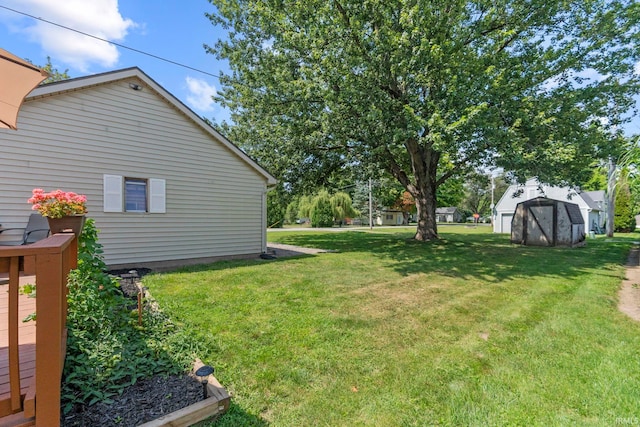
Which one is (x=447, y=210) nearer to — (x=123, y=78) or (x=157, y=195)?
(x=157, y=195)

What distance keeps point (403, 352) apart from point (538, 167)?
26.2ft

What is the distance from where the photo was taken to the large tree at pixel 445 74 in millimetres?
8203

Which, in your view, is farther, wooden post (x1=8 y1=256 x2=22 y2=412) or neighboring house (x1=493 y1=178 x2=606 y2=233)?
neighboring house (x1=493 y1=178 x2=606 y2=233)

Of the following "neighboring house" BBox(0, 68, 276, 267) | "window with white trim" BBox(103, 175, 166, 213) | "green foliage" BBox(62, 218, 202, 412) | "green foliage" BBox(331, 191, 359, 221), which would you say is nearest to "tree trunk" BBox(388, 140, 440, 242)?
"neighboring house" BBox(0, 68, 276, 267)

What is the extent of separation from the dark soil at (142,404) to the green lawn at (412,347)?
0.35m

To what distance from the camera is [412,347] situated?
3.46m

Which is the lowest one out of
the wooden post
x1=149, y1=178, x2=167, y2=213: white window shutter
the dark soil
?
the dark soil

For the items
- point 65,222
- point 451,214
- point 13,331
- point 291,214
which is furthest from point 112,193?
point 451,214

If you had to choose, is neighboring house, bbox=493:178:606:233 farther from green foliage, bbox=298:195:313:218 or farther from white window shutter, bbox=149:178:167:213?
white window shutter, bbox=149:178:167:213

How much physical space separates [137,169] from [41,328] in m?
7.23

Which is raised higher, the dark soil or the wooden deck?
the wooden deck

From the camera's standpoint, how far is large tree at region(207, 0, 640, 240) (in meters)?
8.20

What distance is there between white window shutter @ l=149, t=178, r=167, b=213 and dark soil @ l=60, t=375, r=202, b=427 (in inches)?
248

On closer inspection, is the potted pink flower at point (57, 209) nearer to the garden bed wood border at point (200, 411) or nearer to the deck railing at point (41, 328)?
the deck railing at point (41, 328)
